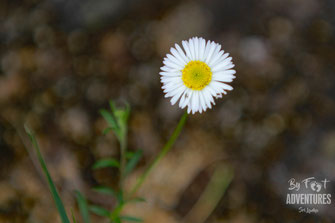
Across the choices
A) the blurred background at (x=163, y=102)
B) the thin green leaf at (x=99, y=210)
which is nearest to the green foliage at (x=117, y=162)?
the thin green leaf at (x=99, y=210)

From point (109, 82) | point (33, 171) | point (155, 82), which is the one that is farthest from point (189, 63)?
point (33, 171)

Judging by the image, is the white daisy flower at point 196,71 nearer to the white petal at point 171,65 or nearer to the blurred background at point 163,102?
the white petal at point 171,65

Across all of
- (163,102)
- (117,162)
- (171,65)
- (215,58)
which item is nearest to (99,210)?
(117,162)

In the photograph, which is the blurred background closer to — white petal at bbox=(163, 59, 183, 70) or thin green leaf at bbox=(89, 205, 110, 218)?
thin green leaf at bbox=(89, 205, 110, 218)

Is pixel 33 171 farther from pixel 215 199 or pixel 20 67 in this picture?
pixel 215 199
